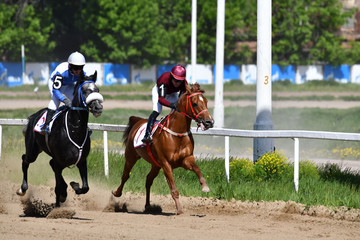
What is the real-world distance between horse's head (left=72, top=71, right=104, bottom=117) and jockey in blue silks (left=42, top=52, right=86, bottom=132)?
Answer: 0.68 ft

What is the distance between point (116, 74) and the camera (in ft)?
186

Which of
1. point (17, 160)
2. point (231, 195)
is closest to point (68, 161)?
point (231, 195)

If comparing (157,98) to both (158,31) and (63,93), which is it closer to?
(63,93)

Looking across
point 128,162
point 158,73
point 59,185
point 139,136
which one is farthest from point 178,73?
point 158,73

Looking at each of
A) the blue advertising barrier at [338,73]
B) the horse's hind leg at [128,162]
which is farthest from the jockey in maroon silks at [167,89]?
the blue advertising barrier at [338,73]

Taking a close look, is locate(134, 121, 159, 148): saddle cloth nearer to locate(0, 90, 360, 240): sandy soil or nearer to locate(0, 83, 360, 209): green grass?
locate(0, 90, 360, 240): sandy soil

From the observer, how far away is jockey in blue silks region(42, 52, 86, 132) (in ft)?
30.8

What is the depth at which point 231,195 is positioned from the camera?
1033 cm

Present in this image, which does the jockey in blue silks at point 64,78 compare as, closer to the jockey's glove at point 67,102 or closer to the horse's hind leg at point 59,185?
the jockey's glove at point 67,102

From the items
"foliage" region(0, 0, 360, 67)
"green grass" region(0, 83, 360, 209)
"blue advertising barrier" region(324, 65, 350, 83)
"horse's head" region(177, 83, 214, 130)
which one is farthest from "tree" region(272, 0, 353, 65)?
"horse's head" region(177, 83, 214, 130)

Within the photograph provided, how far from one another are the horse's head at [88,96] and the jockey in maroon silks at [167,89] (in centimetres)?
99

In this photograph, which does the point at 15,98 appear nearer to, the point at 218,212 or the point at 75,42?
the point at 75,42

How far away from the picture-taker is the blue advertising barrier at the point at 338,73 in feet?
205

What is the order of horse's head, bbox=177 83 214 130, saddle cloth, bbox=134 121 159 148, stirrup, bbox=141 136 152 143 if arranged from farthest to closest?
saddle cloth, bbox=134 121 159 148 < stirrup, bbox=141 136 152 143 < horse's head, bbox=177 83 214 130
